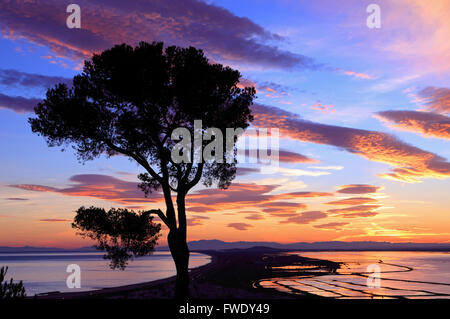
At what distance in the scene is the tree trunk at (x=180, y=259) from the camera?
84.1 feet

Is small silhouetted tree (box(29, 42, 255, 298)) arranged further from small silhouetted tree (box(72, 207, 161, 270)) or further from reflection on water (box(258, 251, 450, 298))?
reflection on water (box(258, 251, 450, 298))

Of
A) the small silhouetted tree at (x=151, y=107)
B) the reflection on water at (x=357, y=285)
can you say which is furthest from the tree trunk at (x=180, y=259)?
the reflection on water at (x=357, y=285)

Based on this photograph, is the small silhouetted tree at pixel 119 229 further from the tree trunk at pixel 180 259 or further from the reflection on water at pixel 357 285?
the reflection on water at pixel 357 285

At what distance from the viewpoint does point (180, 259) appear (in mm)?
26016

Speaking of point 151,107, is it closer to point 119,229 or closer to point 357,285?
point 119,229

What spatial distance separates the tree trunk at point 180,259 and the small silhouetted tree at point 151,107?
57 mm

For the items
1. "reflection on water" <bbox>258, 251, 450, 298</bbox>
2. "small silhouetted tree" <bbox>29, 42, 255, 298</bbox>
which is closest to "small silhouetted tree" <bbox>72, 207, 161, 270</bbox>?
"small silhouetted tree" <bbox>29, 42, 255, 298</bbox>

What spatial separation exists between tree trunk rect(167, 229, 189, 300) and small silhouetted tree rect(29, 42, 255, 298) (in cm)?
6

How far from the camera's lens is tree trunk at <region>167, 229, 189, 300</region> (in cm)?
2562

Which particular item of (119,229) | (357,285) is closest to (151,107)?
(119,229)
